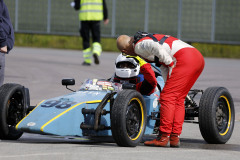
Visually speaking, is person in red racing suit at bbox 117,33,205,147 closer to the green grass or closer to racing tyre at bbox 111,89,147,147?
racing tyre at bbox 111,89,147,147

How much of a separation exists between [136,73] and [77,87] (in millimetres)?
6355

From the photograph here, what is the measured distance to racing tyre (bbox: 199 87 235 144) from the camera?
8.89 m

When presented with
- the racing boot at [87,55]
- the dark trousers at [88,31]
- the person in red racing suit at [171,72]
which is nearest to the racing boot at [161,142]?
the person in red racing suit at [171,72]

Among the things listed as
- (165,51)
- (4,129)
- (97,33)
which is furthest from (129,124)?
(97,33)

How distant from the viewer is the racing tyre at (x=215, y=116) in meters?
8.89

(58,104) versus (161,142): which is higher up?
(58,104)

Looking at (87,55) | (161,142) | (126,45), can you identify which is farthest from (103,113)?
(87,55)

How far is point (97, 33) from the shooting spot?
2056 centimetres

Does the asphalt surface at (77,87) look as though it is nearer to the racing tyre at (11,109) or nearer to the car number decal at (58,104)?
the racing tyre at (11,109)

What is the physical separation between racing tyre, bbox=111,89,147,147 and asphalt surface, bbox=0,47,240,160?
129 millimetres

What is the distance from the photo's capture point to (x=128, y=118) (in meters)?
8.38

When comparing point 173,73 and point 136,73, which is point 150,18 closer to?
point 136,73

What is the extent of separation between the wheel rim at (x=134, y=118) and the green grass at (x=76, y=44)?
54.9 feet

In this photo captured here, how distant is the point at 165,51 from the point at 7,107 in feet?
6.36
